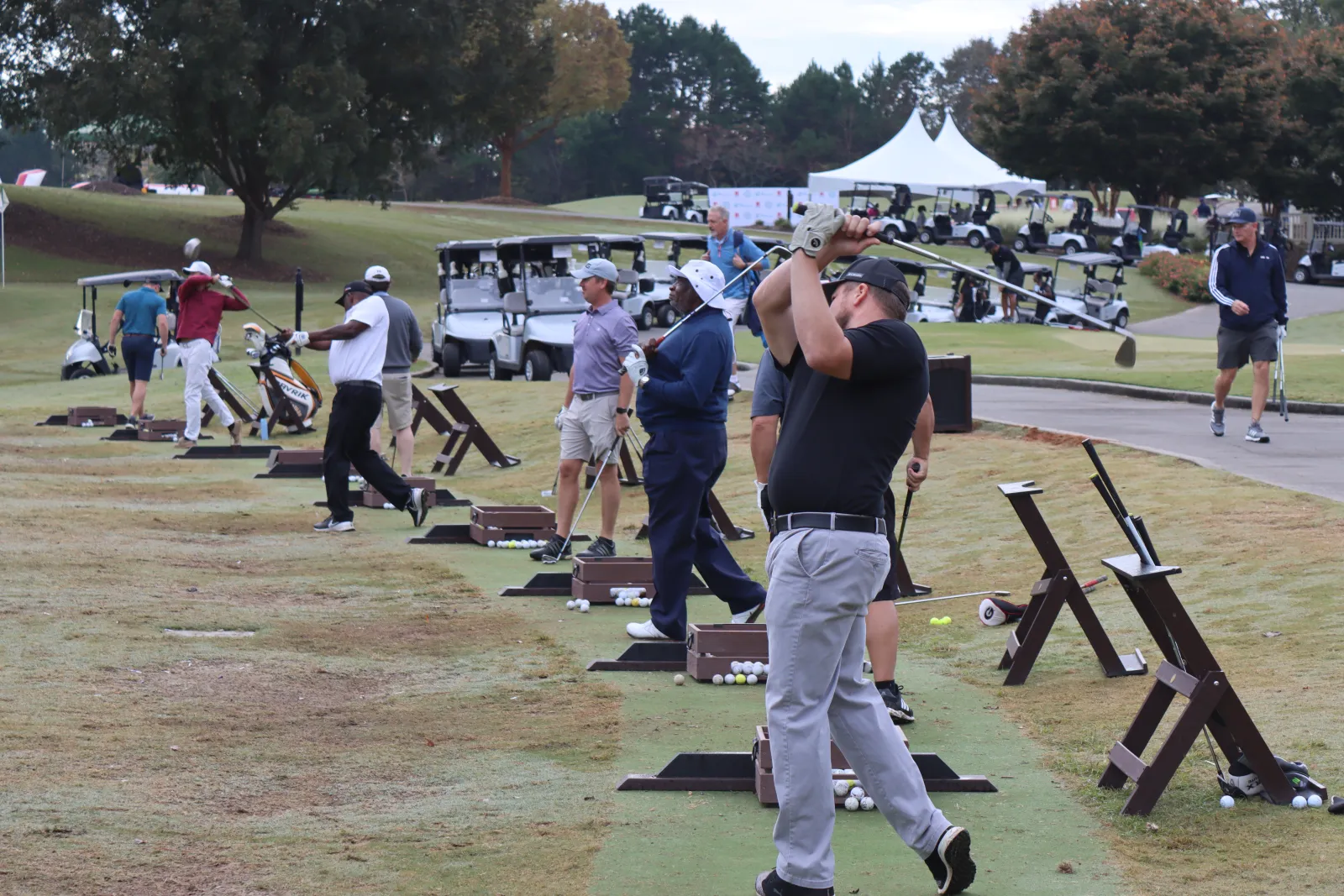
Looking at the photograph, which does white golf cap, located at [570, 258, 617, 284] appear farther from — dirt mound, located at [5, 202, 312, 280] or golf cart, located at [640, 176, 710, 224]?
golf cart, located at [640, 176, 710, 224]

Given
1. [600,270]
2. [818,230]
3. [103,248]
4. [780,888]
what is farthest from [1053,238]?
[780,888]

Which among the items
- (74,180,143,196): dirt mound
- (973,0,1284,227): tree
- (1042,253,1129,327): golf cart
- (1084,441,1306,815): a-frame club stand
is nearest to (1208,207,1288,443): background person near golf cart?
(1084,441,1306,815): a-frame club stand

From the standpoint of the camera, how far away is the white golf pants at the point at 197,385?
61.1 ft

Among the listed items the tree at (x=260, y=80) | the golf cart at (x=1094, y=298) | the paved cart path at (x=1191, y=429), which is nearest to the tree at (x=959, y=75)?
the tree at (x=260, y=80)

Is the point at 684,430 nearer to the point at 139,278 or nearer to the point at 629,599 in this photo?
the point at 629,599

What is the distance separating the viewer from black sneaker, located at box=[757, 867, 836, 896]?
458 cm

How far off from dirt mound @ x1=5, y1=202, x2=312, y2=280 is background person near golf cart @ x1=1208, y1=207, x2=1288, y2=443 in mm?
37538

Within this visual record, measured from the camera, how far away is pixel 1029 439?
1532cm

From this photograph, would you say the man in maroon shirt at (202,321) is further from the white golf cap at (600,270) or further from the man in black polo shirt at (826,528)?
the man in black polo shirt at (826,528)

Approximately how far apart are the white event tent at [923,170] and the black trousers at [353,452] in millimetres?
46241

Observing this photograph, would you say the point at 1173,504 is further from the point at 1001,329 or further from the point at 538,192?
the point at 538,192

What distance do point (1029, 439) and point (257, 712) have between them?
384 inches

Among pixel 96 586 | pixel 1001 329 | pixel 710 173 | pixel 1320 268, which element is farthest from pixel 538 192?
pixel 96 586

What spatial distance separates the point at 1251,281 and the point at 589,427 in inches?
262
